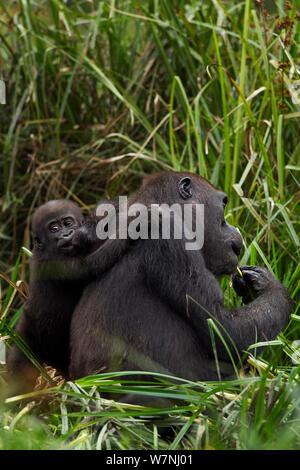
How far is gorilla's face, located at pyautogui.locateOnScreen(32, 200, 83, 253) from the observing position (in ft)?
9.78

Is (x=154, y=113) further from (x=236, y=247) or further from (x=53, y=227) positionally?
(x=236, y=247)

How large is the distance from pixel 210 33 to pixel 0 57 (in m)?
1.63

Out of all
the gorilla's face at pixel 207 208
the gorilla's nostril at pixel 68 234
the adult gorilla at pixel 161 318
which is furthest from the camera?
the gorilla's nostril at pixel 68 234

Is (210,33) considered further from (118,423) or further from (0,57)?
(118,423)

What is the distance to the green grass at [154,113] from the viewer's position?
146 inches

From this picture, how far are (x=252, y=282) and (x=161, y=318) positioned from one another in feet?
1.75

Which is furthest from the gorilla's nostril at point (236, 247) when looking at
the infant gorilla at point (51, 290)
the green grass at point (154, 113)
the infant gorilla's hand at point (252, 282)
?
the infant gorilla at point (51, 290)

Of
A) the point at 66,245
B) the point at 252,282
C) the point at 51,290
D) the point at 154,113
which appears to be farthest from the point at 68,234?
the point at 154,113

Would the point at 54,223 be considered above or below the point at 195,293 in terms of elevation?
above

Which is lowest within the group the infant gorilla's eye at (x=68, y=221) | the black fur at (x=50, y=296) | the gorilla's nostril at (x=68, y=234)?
the black fur at (x=50, y=296)

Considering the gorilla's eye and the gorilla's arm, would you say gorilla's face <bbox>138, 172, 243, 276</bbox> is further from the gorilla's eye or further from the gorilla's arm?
the gorilla's eye

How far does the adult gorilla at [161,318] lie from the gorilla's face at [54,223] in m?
0.41

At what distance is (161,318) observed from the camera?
256 centimetres

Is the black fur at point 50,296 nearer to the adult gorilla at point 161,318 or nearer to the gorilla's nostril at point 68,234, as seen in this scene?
the gorilla's nostril at point 68,234
